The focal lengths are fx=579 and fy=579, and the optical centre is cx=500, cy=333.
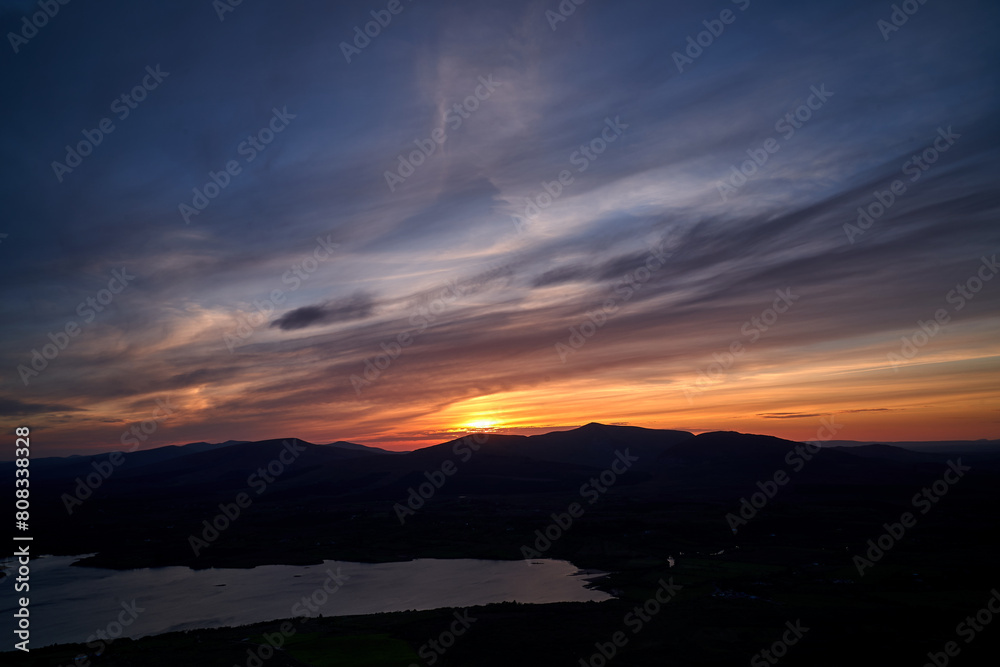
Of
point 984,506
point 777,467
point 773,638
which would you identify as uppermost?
point 777,467

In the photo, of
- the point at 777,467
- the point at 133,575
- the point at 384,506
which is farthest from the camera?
the point at 777,467

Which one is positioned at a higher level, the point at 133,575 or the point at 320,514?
the point at 320,514

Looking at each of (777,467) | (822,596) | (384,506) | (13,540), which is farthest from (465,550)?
(777,467)

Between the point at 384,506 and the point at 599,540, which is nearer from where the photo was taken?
the point at 599,540

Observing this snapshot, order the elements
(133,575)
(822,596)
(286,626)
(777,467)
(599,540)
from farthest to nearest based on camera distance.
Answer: (777,467) → (599,540) → (133,575) → (822,596) → (286,626)

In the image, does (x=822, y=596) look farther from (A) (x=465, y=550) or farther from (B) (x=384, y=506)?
(B) (x=384, y=506)

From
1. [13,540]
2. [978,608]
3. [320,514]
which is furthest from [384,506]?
[978,608]

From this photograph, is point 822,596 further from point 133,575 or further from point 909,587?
point 133,575
